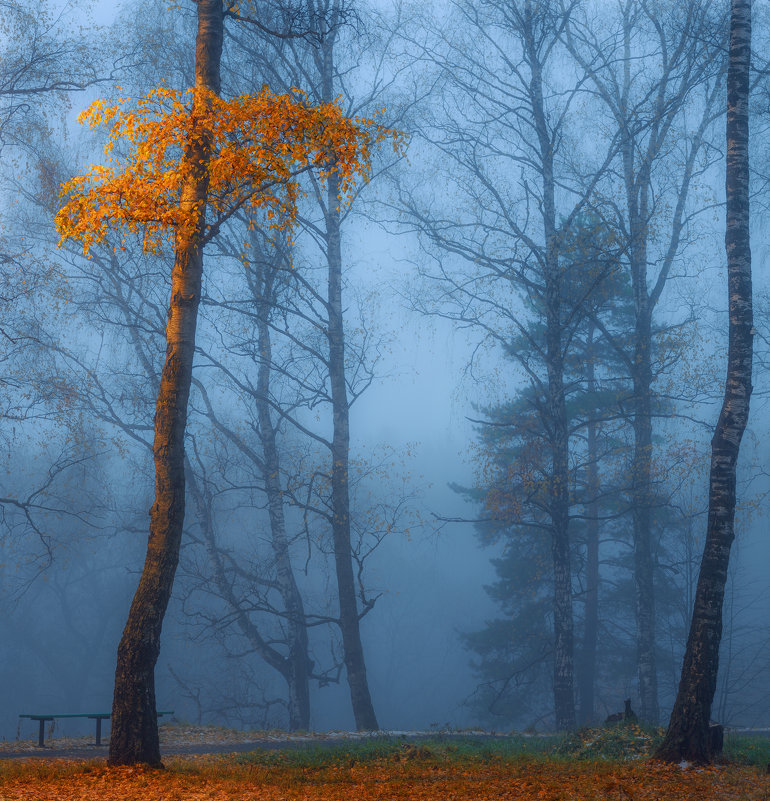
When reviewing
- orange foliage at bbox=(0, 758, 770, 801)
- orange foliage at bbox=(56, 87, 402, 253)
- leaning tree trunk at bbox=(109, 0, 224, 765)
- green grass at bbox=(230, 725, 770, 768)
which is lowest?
green grass at bbox=(230, 725, 770, 768)

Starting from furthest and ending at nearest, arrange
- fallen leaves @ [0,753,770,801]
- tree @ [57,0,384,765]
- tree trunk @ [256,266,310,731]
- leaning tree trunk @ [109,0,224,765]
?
tree trunk @ [256,266,310,731]
tree @ [57,0,384,765]
leaning tree trunk @ [109,0,224,765]
fallen leaves @ [0,753,770,801]

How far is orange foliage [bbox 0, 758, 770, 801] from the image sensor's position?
18.1 ft

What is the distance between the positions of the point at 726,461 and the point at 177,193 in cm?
629

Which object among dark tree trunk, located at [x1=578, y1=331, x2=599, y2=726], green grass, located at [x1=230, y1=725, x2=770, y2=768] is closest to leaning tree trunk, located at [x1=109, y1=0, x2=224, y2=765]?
green grass, located at [x1=230, y1=725, x2=770, y2=768]

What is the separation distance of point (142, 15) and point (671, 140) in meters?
12.3

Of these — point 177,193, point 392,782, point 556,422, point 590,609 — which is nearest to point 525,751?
point 392,782

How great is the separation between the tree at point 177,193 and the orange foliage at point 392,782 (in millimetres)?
712

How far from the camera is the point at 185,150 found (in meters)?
7.50

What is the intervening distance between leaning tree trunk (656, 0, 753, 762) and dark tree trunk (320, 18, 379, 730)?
24.1 ft

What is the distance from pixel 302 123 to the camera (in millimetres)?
7281

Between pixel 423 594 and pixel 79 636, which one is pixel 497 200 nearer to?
pixel 79 636

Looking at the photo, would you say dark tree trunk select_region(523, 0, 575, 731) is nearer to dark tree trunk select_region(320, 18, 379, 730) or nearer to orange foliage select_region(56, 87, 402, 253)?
dark tree trunk select_region(320, 18, 379, 730)

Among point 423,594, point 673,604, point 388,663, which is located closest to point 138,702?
point 673,604

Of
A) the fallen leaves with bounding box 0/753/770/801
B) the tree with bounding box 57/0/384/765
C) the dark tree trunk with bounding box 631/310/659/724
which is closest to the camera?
the fallen leaves with bounding box 0/753/770/801
